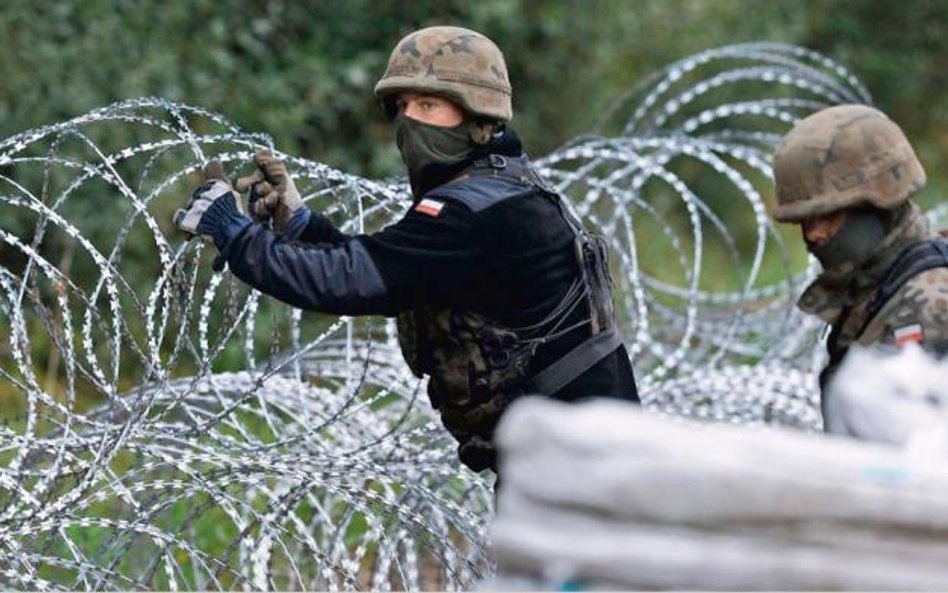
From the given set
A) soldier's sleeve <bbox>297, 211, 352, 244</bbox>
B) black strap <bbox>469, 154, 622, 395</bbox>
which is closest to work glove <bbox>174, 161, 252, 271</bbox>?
soldier's sleeve <bbox>297, 211, 352, 244</bbox>

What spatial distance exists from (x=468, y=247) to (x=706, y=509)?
206 centimetres

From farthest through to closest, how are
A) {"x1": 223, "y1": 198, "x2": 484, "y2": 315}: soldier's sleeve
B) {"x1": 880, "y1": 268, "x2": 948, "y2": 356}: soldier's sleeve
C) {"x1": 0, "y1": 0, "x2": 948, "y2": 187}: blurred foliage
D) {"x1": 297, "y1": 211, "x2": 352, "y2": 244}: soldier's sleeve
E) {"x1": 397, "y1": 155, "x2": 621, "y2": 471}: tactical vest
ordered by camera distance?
{"x1": 0, "y1": 0, "x2": 948, "y2": 187}: blurred foliage
{"x1": 297, "y1": 211, "x2": 352, "y2": 244}: soldier's sleeve
{"x1": 397, "y1": 155, "x2": 621, "y2": 471}: tactical vest
{"x1": 223, "y1": 198, "x2": 484, "y2": 315}: soldier's sleeve
{"x1": 880, "y1": 268, "x2": 948, "y2": 356}: soldier's sleeve

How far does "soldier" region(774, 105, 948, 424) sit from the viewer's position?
→ 4723 millimetres

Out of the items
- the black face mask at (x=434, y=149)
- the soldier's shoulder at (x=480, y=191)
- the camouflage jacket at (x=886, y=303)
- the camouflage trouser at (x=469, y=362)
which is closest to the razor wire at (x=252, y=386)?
the camouflage trouser at (x=469, y=362)

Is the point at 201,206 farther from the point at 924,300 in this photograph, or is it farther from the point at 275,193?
the point at 924,300

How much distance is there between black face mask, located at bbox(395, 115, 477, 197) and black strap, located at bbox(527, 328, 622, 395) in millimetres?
525

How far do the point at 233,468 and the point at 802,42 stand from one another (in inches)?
495

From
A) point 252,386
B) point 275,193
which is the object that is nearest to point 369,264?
point 275,193

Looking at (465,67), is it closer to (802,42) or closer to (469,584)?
(469,584)

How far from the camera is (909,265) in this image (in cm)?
477

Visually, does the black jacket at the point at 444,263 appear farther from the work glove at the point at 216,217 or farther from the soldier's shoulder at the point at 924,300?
the soldier's shoulder at the point at 924,300

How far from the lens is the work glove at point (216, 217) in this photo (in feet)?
17.1

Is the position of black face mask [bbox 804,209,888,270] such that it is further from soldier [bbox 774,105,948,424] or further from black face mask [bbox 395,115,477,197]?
black face mask [bbox 395,115,477,197]

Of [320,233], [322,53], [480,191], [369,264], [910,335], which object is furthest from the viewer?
[322,53]
